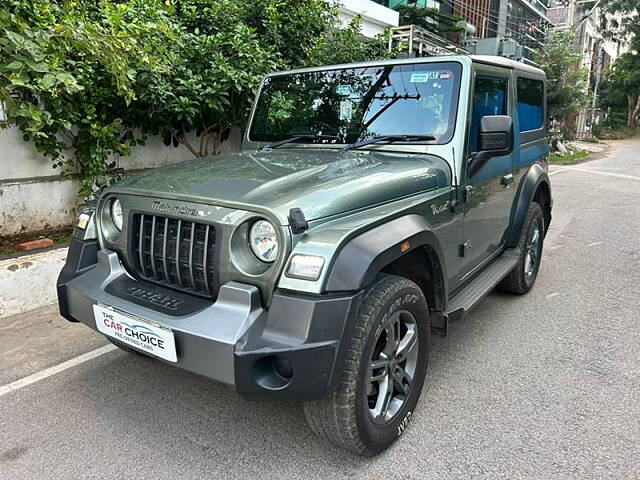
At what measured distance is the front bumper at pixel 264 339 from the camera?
1.95 metres

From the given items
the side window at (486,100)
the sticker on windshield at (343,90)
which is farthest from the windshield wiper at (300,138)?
the side window at (486,100)

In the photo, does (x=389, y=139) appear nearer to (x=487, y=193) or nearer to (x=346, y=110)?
(x=346, y=110)

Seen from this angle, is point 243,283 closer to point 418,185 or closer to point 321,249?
point 321,249

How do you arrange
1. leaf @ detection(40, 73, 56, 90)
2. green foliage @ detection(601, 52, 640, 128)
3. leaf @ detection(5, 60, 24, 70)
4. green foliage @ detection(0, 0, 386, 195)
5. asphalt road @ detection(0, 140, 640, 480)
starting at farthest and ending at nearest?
green foliage @ detection(601, 52, 640, 128), green foliage @ detection(0, 0, 386, 195), leaf @ detection(40, 73, 56, 90), leaf @ detection(5, 60, 24, 70), asphalt road @ detection(0, 140, 640, 480)

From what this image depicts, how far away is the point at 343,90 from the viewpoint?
11.4 ft

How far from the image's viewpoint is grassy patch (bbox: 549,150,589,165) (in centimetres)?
1752

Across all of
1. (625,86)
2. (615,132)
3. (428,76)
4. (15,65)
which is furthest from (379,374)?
(625,86)

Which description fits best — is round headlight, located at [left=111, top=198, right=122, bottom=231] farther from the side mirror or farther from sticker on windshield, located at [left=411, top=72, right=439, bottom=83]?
the side mirror

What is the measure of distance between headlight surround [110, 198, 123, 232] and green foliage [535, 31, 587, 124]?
17904mm

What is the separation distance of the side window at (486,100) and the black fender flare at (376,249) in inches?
35.6

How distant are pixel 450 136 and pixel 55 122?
3868mm

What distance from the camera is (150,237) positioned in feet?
8.34

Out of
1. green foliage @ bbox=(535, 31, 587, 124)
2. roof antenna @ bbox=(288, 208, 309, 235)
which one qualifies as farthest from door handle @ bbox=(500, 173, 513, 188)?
green foliage @ bbox=(535, 31, 587, 124)

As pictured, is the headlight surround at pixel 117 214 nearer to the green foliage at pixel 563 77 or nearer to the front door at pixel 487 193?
the front door at pixel 487 193
